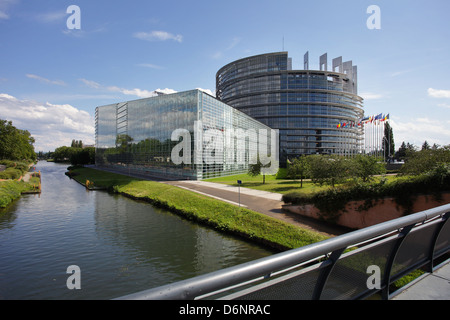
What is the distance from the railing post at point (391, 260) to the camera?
351cm

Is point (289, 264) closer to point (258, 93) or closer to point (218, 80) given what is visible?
point (258, 93)

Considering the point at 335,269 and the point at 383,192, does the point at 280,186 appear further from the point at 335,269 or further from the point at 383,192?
the point at 335,269

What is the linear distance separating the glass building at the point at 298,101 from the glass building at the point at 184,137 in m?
44.5

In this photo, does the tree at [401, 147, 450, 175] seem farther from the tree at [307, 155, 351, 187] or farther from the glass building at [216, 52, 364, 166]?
the glass building at [216, 52, 364, 166]

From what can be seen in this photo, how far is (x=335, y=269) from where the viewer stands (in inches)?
116

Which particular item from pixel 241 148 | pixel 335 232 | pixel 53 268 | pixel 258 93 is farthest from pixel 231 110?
pixel 258 93

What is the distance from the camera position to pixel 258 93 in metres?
106

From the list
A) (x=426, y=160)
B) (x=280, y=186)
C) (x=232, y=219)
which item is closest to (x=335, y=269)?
(x=232, y=219)

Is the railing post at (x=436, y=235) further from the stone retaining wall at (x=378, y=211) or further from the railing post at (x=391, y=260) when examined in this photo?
the stone retaining wall at (x=378, y=211)

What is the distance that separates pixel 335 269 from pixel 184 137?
37.8m

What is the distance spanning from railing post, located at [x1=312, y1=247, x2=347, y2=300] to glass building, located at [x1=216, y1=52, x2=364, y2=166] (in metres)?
104

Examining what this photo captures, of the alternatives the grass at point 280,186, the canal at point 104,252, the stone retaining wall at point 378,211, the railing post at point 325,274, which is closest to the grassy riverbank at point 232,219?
the canal at point 104,252

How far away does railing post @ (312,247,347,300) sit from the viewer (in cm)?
275
